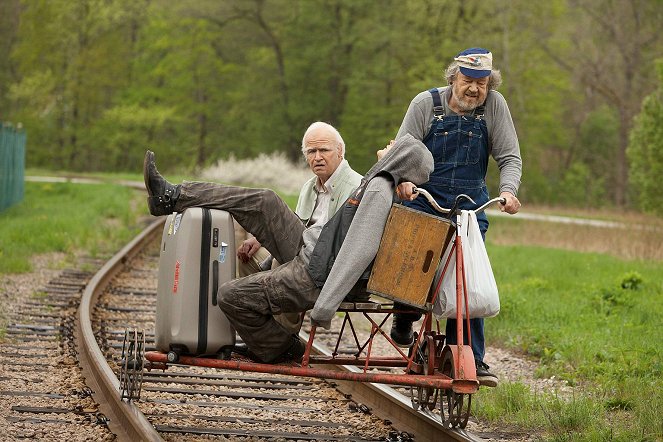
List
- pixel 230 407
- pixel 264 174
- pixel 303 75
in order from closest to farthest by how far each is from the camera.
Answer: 1. pixel 230 407
2. pixel 264 174
3. pixel 303 75

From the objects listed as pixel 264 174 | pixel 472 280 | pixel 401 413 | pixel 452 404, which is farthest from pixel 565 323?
pixel 264 174

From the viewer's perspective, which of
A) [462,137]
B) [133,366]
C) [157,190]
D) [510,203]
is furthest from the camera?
[133,366]

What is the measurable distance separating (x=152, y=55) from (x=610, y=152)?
2713 centimetres

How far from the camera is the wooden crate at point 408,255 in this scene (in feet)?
18.0

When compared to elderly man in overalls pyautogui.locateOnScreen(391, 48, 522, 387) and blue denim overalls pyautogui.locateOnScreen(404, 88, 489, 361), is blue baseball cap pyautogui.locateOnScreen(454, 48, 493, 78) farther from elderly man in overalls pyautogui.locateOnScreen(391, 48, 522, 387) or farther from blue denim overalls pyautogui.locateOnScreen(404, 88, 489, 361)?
blue denim overalls pyautogui.locateOnScreen(404, 88, 489, 361)

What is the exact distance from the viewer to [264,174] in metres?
38.9

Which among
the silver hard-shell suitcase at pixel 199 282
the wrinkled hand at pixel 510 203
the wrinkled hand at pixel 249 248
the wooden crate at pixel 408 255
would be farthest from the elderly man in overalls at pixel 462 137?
the silver hard-shell suitcase at pixel 199 282

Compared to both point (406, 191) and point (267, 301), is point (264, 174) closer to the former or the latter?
point (267, 301)

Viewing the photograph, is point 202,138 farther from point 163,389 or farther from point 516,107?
point 163,389

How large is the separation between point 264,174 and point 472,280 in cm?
3354

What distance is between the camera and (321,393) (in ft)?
23.7

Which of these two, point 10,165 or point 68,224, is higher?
point 10,165

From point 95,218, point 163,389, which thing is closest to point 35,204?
point 95,218

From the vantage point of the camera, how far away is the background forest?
51438 millimetres
